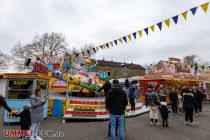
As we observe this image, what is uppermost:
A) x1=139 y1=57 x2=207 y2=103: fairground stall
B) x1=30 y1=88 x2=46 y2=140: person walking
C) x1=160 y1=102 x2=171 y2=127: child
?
x1=139 y1=57 x2=207 y2=103: fairground stall

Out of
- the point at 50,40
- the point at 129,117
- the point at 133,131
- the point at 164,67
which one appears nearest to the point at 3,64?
the point at 50,40

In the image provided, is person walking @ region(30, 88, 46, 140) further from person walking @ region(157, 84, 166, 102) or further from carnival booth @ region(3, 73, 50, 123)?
person walking @ region(157, 84, 166, 102)

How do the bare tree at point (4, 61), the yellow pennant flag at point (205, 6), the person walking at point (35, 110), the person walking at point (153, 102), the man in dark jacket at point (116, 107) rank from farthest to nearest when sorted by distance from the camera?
the bare tree at point (4, 61)
the person walking at point (153, 102)
the yellow pennant flag at point (205, 6)
the person walking at point (35, 110)
the man in dark jacket at point (116, 107)

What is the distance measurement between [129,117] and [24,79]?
577 centimetres

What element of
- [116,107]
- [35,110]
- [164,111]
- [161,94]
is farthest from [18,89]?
[161,94]

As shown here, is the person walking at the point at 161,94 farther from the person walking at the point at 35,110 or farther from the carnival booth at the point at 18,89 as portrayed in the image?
the carnival booth at the point at 18,89

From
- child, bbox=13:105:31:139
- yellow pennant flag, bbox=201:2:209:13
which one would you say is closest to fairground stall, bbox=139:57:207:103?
yellow pennant flag, bbox=201:2:209:13

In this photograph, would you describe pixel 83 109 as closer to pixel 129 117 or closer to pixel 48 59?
pixel 129 117

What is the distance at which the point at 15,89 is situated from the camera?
831 centimetres

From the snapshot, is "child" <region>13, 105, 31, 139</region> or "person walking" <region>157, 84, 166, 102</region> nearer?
"child" <region>13, 105, 31, 139</region>

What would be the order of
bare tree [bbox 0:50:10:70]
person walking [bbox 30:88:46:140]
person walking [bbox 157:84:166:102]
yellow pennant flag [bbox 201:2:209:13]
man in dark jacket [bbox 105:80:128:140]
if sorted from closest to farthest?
man in dark jacket [bbox 105:80:128:140]
person walking [bbox 30:88:46:140]
yellow pennant flag [bbox 201:2:209:13]
person walking [bbox 157:84:166:102]
bare tree [bbox 0:50:10:70]

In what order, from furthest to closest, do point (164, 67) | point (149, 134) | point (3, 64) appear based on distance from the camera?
point (3, 64) → point (164, 67) → point (149, 134)

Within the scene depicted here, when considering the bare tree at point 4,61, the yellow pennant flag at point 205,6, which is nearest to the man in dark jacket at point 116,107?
the yellow pennant flag at point 205,6

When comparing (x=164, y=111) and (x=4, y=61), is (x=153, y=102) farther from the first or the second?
(x=4, y=61)
